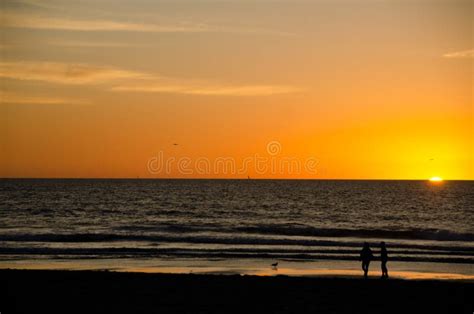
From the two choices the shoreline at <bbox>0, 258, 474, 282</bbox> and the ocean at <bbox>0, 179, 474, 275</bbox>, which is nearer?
the shoreline at <bbox>0, 258, 474, 282</bbox>

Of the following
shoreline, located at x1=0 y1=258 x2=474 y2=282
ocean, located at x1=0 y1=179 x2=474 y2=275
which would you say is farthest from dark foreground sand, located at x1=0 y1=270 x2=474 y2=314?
ocean, located at x1=0 y1=179 x2=474 y2=275

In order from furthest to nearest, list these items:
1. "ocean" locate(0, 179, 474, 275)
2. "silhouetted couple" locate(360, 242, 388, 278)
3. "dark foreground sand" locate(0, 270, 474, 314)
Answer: "ocean" locate(0, 179, 474, 275) → "silhouetted couple" locate(360, 242, 388, 278) → "dark foreground sand" locate(0, 270, 474, 314)

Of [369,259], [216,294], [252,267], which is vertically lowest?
[252,267]

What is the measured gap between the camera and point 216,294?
22.5 metres

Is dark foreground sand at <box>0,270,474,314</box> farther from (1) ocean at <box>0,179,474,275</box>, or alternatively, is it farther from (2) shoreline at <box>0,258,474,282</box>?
(1) ocean at <box>0,179,474,275</box>

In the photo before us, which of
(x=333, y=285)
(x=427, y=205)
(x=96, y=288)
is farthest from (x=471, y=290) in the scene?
(x=427, y=205)

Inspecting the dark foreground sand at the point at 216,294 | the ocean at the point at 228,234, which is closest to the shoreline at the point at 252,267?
the ocean at the point at 228,234

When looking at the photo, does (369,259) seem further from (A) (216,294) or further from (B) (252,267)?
(A) (216,294)

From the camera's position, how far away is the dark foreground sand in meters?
20.1

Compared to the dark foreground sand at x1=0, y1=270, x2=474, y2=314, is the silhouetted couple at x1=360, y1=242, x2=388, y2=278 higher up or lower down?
higher up

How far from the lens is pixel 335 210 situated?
3647 inches

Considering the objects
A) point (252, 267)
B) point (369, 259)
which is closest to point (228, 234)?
point (252, 267)

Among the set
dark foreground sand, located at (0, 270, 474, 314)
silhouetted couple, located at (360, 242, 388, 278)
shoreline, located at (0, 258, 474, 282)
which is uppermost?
silhouetted couple, located at (360, 242, 388, 278)

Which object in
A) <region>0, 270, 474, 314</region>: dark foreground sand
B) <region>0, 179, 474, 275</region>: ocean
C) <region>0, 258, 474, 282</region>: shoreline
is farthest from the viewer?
<region>0, 179, 474, 275</region>: ocean
